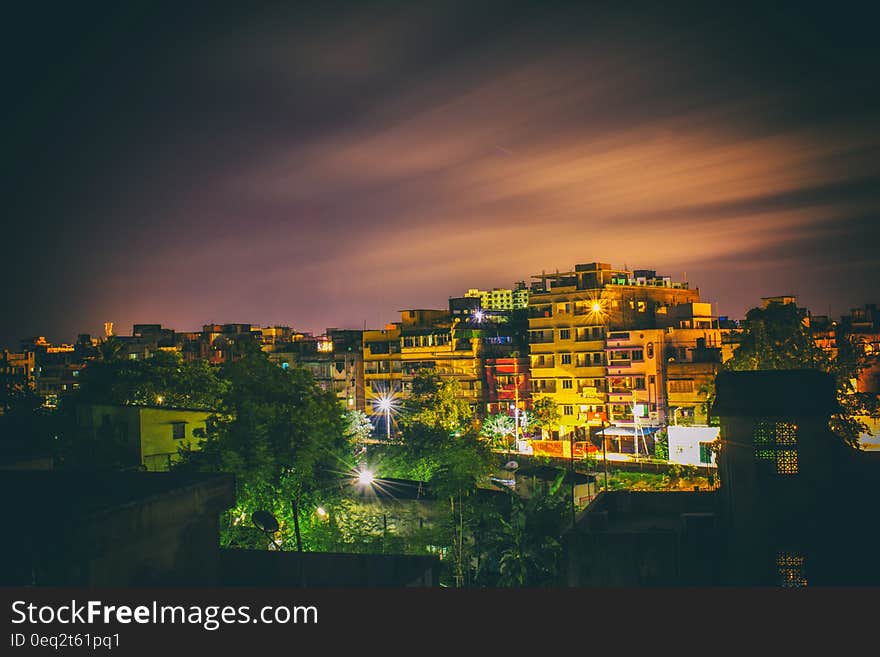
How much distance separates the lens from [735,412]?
2097 centimetres

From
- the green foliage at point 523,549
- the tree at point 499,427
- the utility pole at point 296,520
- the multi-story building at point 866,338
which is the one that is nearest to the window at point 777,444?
the green foliage at point 523,549

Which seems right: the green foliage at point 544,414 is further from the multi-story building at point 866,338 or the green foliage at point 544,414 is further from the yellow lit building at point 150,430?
the yellow lit building at point 150,430

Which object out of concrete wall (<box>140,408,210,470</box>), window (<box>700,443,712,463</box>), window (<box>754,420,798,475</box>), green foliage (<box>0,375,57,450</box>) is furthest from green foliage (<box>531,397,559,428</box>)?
window (<box>754,420,798,475</box>)

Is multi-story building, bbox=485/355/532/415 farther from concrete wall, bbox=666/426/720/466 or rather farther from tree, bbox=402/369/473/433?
concrete wall, bbox=666/426/720/466

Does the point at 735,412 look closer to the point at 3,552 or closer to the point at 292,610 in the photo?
the point at 292,610

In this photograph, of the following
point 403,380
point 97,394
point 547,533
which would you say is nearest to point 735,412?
point 547,533

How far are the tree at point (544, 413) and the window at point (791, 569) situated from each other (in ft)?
122

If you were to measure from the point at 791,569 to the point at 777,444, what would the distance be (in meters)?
3.30

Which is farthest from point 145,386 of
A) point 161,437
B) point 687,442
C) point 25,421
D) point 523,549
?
point 687,442

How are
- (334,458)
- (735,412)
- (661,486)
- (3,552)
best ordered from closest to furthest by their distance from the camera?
(3,552)
(735,412)
(334,458)
(661,486)

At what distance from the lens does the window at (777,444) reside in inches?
803

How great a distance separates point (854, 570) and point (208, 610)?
17.3 m

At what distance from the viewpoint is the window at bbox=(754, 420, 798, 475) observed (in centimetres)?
2040

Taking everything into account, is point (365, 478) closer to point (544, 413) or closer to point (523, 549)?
point (523, 549)
